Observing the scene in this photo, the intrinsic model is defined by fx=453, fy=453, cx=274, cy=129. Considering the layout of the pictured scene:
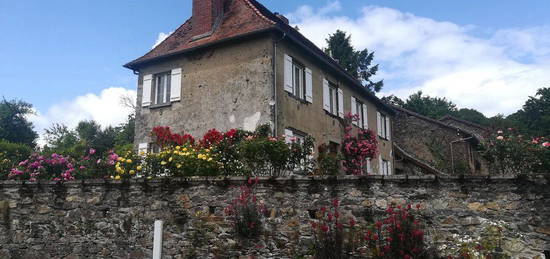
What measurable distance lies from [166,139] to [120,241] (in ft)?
13.5

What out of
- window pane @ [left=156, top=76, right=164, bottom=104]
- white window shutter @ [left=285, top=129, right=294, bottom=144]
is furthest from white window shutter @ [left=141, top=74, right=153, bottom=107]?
white window shutter @ [left=285, top=129, right=294, bottom=144]

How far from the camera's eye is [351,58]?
30.5 meters

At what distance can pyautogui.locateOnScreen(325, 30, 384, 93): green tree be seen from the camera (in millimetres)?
30531

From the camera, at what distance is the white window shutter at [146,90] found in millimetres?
14094

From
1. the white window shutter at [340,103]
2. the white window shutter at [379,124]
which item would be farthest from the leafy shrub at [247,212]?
the white window shutter at [379,124]

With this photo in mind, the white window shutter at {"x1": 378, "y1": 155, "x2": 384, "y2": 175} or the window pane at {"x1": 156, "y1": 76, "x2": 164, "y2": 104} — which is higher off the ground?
the window pane at {"x1": 156, "y1": 76, "x2": 164, "y2": 104}

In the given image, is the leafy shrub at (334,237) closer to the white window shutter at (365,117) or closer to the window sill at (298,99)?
the window sill at (298,99)

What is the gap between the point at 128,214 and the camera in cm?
765

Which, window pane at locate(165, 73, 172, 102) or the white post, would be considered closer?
the white post

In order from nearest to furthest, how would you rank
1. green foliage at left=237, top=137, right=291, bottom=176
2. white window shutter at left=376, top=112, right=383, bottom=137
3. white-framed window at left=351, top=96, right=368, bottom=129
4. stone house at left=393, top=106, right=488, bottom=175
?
green foliage at left=237, top=137, right=291, bottom=176 → white-framed window at left=351, top=96, right=368, bottom=129 → white window shutter at left=376, top=112, right=383, bottom=137 → stone house at left=393, top=106, right=488, bottom=175

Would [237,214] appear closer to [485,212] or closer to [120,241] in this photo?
[120,241]

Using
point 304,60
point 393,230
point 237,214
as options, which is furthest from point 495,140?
point 304,60

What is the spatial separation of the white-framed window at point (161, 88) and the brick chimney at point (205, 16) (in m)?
1.61

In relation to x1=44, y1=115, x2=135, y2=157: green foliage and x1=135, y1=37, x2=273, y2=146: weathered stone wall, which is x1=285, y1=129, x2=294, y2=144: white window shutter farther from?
x1=44, y1=115, x2=135, y2=157: green foliage
